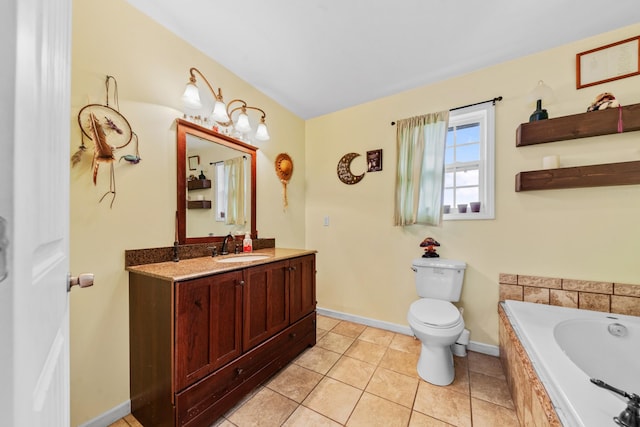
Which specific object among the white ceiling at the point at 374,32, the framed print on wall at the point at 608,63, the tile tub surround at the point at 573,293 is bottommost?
the tile tub surround at the point at 573,293

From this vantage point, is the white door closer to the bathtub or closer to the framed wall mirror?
the framed wall mirror

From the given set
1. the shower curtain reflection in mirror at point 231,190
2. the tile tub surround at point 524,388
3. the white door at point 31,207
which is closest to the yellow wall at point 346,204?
the shower curtain reflection in mirror at point 231,190

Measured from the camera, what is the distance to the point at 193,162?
1.80 metres

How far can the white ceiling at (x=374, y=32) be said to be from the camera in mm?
1489

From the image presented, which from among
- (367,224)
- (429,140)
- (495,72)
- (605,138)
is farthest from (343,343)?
(495,72)

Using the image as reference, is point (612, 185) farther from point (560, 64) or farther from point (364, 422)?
point (364, 422)

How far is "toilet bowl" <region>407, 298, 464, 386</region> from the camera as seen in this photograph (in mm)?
1602

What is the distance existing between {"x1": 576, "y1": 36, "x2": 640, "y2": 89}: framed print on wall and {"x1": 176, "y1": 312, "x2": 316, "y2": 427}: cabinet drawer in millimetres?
2892

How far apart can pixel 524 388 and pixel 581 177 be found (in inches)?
58.6

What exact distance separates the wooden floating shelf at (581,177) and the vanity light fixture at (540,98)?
42 cm

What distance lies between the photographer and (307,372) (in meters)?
1.81

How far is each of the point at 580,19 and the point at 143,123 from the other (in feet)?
9.79

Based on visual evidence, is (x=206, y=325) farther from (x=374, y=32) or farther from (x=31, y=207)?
(x=374, y=32)

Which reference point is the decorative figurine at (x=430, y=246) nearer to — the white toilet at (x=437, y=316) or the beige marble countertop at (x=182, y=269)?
the white toilet at (x=437, y=316)
